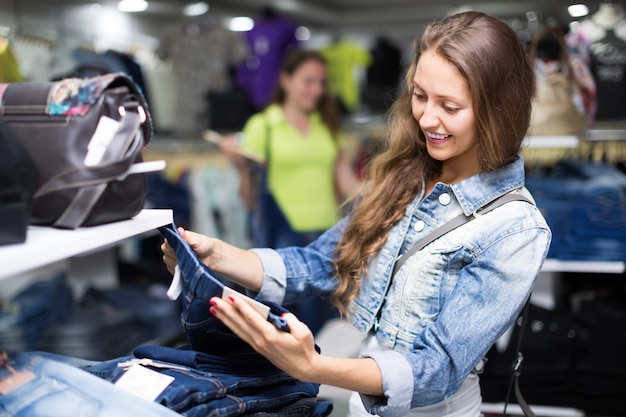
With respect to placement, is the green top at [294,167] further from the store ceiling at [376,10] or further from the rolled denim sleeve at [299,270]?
the store ceiling at [376,10]

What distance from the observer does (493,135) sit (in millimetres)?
1332

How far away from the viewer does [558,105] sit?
2.88 metres

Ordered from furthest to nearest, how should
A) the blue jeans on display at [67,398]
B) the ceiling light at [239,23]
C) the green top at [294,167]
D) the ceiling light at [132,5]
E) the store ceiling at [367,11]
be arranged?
the ceiling light at [239,23]
the store ceiling at [367,11]
the ceiling light at [132,5]
the green top at [294,167]
the blue jeans on display at [67,398]

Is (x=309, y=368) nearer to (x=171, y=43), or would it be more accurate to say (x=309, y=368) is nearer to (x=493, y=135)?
(x=493, y=135)

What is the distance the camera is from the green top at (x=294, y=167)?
135 inches

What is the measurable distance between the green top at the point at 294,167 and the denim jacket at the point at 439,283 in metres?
1.83

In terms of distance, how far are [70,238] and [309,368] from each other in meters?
0.44

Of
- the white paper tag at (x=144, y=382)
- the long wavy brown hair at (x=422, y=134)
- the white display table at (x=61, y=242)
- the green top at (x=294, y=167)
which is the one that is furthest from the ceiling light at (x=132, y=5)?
the white paper tag at (x=144, y=382)

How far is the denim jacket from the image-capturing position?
1207mm

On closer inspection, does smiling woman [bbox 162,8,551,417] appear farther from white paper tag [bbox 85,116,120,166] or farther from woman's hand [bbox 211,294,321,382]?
white paper tag [bbox 85,116,120,166]

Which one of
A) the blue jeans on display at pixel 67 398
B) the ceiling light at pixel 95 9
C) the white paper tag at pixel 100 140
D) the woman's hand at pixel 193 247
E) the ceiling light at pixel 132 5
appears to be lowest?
the blue jeans on display at pixel 67 398

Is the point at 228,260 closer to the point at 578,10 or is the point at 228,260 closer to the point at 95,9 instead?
the point at 95,9

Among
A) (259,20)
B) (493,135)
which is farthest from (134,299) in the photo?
(493,135)

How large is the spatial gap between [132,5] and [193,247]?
12.3ft
